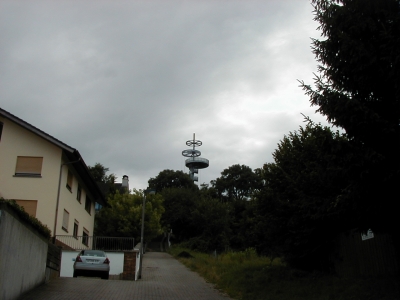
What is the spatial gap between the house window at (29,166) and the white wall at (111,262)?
4.75 m

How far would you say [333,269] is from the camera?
47.9 feet

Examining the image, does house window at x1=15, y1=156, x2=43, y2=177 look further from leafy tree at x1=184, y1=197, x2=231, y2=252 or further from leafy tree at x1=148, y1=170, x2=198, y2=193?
leafy tree at x1=148, y1=170, x2=198, y2=193

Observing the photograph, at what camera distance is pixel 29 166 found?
966 inches

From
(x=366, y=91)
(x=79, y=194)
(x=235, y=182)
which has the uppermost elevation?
(x=235, y=182)

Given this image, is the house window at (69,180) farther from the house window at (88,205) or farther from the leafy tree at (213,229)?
the leafy tree at (213,229)

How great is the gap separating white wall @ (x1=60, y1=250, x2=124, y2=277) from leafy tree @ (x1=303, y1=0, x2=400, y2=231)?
14.7m

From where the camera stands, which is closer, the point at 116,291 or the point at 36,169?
the point at 116,291

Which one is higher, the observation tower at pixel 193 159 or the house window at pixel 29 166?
the observation tower at pixel 193 159

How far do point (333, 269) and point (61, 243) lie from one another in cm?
1527

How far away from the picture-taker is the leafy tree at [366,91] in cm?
892

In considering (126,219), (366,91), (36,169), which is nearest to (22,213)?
(366,91)

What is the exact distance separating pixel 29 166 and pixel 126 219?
541 inches

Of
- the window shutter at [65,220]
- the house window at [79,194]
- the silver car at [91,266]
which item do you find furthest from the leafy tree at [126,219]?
the silver car at [91,266]

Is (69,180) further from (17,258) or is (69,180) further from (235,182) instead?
(235,182)
